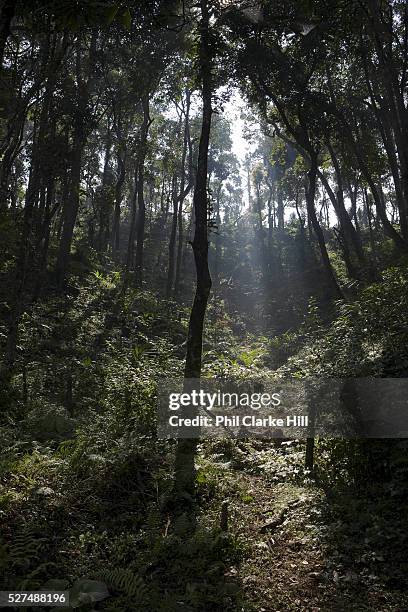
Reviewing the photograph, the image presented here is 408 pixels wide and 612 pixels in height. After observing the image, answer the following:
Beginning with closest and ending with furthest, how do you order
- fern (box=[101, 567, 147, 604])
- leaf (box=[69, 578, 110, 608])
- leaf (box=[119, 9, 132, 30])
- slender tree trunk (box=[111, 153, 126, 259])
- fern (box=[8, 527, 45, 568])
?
leaf (box=[119, 9, 132, 30])
leaf (box=[69, 578, 110, 608])
fern (box=[101, 567, 147, 604])
fern (box=[8, 527, 45, 568])
slender tree trunk (box=[111, 153, 126, 259])

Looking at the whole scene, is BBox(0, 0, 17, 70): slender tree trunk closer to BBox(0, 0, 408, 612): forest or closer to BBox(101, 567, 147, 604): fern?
BBox(0, 0, 408, 612): forest

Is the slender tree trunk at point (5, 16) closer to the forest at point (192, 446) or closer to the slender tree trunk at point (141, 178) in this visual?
the forest at point (192, 446)

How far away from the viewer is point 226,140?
131 feet

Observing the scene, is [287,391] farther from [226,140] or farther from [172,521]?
[226,140]

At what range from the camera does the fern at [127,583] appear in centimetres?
392

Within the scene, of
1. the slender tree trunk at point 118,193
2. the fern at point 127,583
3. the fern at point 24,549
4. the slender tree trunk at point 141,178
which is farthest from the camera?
the slender tree trunk at point 118,193

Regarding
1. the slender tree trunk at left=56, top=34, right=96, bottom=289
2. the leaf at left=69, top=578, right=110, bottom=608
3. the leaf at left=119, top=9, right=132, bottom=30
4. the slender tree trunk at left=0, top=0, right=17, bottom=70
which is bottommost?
the leaf at left=69, top=578, right=110, bottom=608

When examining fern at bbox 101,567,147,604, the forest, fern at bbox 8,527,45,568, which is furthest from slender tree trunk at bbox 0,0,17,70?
fern at bbox 101,567,147,604

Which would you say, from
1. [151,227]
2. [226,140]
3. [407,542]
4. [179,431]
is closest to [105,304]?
[179,431]

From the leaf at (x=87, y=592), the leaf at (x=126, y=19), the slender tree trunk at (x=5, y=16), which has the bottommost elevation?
the leaf at (x=87, y=592)

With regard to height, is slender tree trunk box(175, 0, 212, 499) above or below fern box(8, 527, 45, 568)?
above

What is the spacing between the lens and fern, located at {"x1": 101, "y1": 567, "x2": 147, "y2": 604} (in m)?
3.92

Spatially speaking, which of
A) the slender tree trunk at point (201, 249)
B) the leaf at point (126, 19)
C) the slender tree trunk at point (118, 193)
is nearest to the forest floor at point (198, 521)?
the slender tree trunk at point (201, 249)

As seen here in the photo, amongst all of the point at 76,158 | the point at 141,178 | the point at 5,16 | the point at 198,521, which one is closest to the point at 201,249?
the point at 198,521
